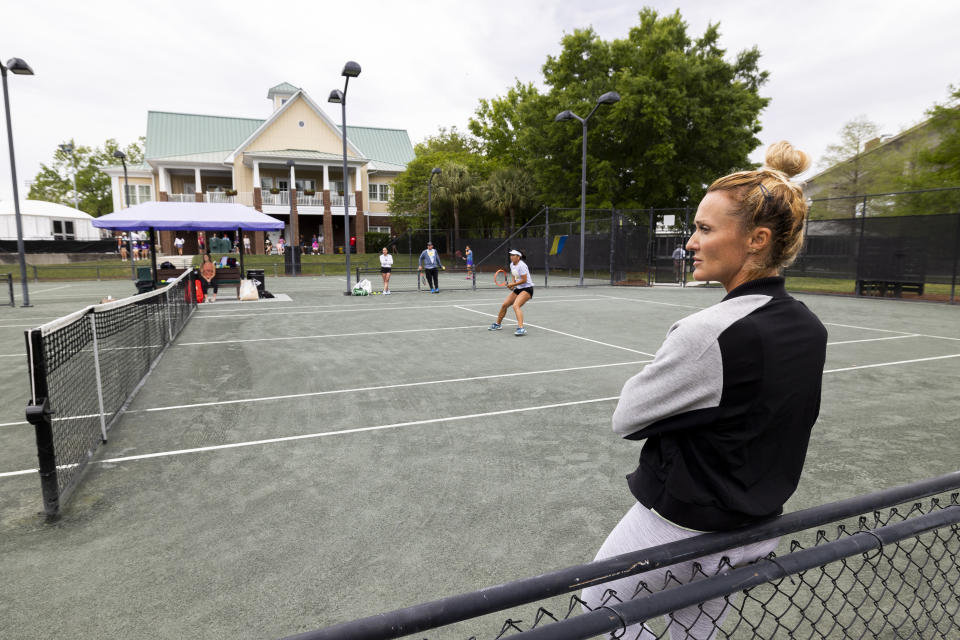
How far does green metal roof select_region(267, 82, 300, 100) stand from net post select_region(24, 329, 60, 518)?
50.6 metres

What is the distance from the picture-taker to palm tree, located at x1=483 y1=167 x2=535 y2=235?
38.4m

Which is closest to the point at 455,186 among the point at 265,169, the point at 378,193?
the point at 378,193

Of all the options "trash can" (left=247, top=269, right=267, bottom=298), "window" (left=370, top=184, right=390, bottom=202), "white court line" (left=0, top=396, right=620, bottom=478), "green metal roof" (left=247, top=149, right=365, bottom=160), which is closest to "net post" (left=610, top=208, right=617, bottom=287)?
"trash can" (left=247, top=269, right=267, bottom=298)

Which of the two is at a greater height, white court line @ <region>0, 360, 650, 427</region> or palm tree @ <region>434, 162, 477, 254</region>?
palm tree @ <region>434, 162, 477, 254</region>

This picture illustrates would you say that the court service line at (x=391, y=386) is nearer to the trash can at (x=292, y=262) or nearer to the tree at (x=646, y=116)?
the tree at (x=646, y=116)

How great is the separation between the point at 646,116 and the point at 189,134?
125 ft

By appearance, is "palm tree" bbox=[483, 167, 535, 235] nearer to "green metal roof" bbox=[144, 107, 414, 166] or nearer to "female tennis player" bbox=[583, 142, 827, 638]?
"green metal roof" bbox=[144, 107, 414, 166]

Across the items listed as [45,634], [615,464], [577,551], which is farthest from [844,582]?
[45,634]

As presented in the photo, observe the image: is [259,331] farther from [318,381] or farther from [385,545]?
[385,545]

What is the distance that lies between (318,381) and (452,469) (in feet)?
11.8

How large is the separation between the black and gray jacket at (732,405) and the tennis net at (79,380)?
3991mm

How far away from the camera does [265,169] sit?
45312 mm

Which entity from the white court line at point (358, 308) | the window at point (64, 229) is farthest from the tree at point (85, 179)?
the white court line at point (358, 308)

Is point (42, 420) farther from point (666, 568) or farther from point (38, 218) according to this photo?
point (38, 218)
